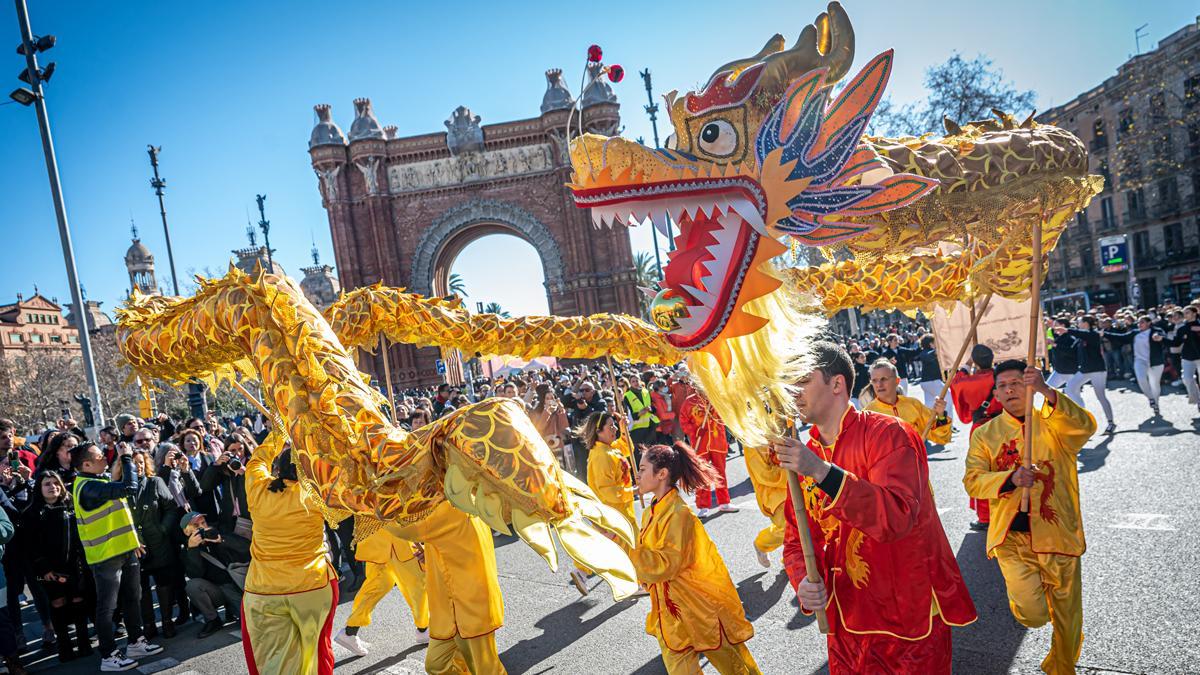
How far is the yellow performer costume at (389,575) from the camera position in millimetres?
4961

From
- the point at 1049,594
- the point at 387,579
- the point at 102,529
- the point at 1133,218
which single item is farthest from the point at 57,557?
the point at 1133,218

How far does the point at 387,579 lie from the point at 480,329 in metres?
2.54

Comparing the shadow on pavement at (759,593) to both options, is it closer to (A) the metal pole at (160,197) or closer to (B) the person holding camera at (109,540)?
(B) the person holding camera at (109,540)

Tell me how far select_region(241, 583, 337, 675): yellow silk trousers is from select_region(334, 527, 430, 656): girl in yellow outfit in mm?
773

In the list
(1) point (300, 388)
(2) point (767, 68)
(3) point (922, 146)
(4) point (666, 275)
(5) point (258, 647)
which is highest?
(2) point (767, 68)

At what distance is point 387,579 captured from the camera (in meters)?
5.32

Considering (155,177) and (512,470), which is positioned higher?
(155,177)

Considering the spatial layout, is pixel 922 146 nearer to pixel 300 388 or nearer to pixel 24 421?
pixel 300 388

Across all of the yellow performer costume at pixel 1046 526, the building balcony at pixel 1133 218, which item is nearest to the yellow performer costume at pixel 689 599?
the yellow performer costume at pixel 1046 526

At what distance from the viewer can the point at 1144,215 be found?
32.1 meters

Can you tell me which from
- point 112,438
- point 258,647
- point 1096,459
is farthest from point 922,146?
point 112,438

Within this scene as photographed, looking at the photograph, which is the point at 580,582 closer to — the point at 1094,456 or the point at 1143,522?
the point at 1143,522

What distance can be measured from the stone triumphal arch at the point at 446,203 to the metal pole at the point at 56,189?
59.4 feet

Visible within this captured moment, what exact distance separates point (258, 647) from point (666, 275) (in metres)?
3.37
